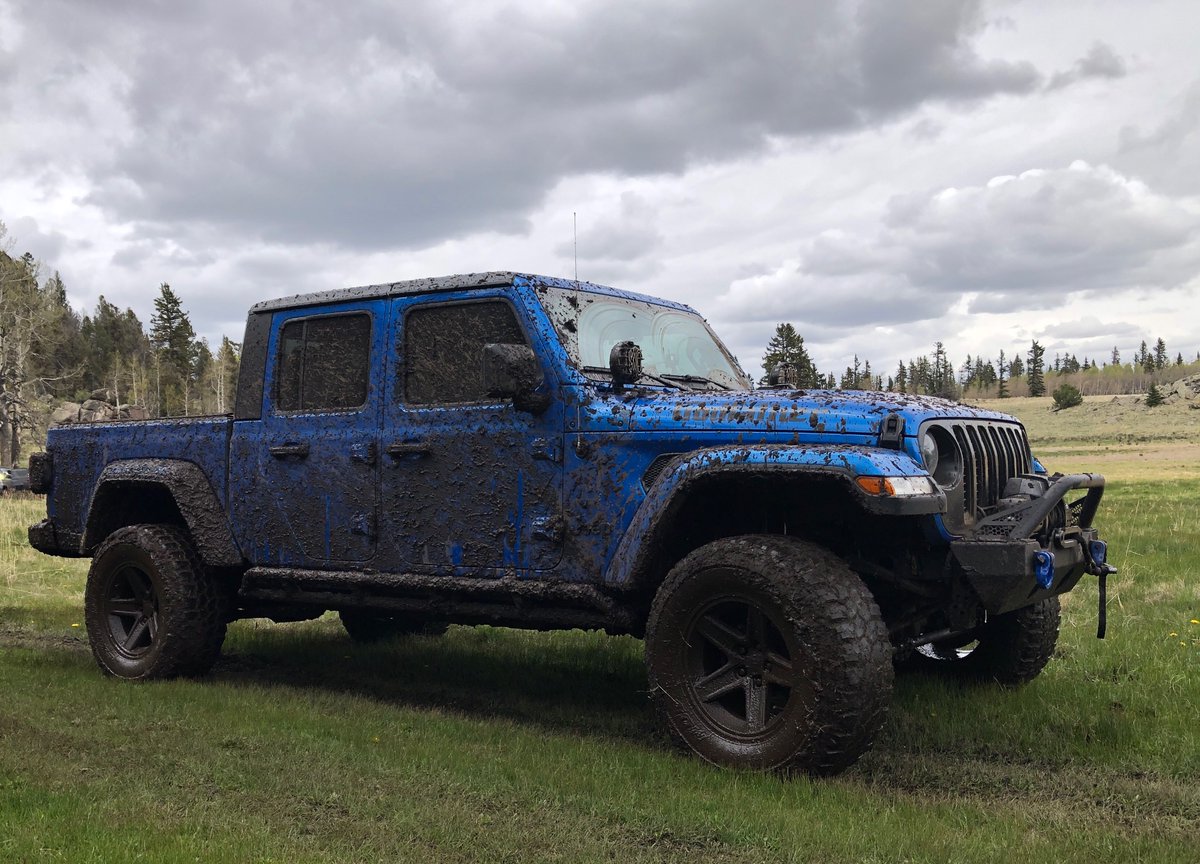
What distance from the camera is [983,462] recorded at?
4.74 metres

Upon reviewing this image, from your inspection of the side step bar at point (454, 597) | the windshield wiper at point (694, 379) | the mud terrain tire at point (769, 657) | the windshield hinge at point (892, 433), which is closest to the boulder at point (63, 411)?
the side step bar at point (454, 597)

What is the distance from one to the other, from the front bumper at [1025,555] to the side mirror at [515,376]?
6.34 feet

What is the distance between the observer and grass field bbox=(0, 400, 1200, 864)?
11.5 ft

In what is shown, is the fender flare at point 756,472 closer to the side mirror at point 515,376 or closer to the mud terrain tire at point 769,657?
the mud terrain tire at point 769,657

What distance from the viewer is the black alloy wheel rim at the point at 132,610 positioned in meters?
6.58

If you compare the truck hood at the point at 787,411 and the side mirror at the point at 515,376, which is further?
the side mirror at the point at 515,376

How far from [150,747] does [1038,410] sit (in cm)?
9415

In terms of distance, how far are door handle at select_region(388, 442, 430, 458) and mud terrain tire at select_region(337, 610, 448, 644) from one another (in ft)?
8.84

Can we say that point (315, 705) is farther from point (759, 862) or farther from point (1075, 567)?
point (1075, 567)

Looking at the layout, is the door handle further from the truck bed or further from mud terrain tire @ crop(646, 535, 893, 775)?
mud terrain tire @ crop(646, 535, 893, 775)

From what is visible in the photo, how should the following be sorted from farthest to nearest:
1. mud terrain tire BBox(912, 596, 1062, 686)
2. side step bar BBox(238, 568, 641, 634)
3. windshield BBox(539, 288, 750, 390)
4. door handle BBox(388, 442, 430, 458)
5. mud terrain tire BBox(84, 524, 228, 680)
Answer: mud terrain tire BBox(84, 524, 228, 680) < mud terrain tire BBox(912, 596, 1062, 686) < door handle BBox(388, 442, 430, 458) < windshield BBox(539, 288, 750, 390) < side step bar BBox(238, 568, 641, 634)

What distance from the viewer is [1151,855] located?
3.44 metres

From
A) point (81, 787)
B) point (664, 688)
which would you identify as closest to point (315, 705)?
point (81, 787)

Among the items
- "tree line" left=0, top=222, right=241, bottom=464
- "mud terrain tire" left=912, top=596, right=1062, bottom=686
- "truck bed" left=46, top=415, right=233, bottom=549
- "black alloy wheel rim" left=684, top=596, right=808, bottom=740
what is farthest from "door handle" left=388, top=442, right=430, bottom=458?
"tree line" left=0, top=222, right=241, bottom=464
